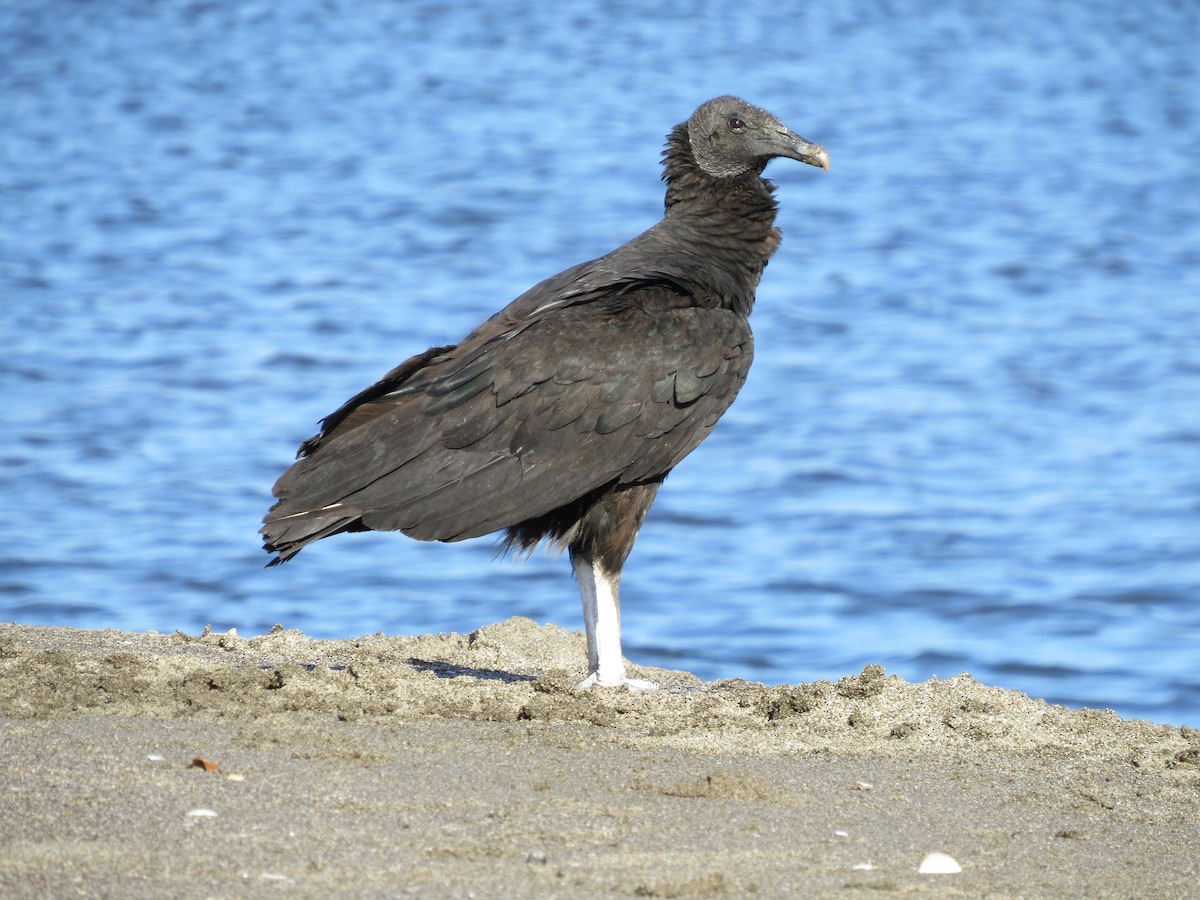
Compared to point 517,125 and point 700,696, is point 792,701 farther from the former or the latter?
point 517,125

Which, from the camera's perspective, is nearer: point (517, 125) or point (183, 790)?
point (183, 790)

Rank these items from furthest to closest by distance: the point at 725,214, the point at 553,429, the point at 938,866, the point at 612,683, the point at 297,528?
the point at 725,214 < the point at 612,683 < the point at 553,429 < the point at 297,528 < the point at 938,866

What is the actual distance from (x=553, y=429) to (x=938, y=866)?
189 cm

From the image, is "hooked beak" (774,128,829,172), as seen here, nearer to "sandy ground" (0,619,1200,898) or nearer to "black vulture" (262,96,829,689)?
"black vulture" (262,96,829,689)

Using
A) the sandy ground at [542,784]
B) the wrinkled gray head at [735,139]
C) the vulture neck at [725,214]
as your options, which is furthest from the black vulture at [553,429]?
the wrinkled gray head at [735,139]

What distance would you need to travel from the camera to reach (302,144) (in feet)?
67.3

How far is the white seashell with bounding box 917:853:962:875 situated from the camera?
3.31 metres

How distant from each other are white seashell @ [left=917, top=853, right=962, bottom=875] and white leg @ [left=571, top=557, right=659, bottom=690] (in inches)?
66.2

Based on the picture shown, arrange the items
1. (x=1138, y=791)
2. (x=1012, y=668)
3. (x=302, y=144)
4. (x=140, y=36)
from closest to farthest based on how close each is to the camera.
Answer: (x=1138, y=791) → (x=1012, y=668) → (x=302, y=144) → (x=140, y=36)

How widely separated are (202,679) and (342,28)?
22777mm

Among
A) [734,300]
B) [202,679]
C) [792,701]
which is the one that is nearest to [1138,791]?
[792,701]

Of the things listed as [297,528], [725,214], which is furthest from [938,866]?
[725,214]

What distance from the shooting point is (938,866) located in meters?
3.32

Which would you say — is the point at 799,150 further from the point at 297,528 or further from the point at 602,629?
the point at 297,528
